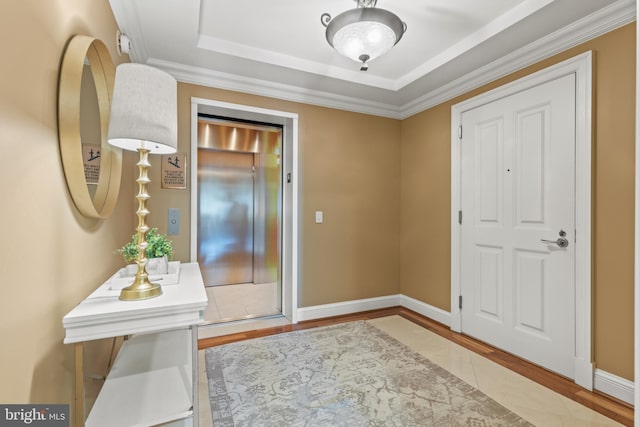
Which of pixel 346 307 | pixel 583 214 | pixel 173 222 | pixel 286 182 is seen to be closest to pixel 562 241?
pixel 583 214

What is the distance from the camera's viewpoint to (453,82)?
2.82 metres

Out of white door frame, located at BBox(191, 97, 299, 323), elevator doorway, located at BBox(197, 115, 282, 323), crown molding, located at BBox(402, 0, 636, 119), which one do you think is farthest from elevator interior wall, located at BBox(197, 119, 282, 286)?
crown molding, located at BBox(402, 0, 636, 119)

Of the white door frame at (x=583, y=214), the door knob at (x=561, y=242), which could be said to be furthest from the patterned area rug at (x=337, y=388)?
the door knob at (x=561, y=242)

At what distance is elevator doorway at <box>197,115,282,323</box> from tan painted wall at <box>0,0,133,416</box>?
3.15 meters

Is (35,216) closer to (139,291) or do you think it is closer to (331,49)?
(139,291)

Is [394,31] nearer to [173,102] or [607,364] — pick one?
[173,102]

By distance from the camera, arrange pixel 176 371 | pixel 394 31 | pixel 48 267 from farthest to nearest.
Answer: pixel 394 31, pixel 176 371, pixel 48 267

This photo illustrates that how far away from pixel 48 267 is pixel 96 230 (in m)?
0.53

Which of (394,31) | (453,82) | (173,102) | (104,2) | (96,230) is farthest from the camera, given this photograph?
(453,82)

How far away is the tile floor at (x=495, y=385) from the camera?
5.38 feet

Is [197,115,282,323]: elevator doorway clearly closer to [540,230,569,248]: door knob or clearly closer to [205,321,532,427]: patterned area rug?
[205,321,532,427]: patterned area rug

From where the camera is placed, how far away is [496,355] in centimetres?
239

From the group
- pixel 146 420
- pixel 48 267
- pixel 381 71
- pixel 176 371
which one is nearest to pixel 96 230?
pixel 48 267

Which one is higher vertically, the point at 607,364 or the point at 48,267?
the point at 48,267
